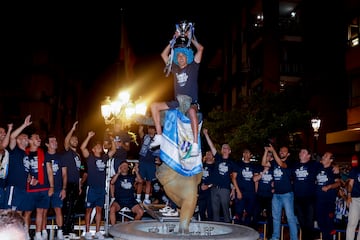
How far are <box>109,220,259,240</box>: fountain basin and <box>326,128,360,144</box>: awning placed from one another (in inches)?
620

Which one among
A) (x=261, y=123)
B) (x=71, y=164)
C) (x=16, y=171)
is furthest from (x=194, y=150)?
(x=261, y=123)

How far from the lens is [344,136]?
21.6 meters

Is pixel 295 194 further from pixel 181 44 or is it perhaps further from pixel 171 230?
pixel 181 44

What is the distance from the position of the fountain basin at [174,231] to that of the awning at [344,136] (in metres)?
15.7

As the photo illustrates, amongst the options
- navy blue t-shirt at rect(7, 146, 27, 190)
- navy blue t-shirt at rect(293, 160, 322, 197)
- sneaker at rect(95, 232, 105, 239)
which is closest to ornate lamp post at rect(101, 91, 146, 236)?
navy blue t-shirt at rect(7, 146, 27, 190)

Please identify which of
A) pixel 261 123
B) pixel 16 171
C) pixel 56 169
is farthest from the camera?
pixel 261 123

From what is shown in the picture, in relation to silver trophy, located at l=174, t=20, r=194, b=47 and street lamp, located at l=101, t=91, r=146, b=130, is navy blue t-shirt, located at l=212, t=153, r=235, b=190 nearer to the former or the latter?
street lamp, located at l=101, t=91, r=146, b=130

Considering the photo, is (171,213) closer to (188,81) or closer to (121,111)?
(188,81)

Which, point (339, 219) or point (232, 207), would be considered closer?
point (339, 219)

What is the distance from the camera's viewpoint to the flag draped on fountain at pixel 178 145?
6152 mm

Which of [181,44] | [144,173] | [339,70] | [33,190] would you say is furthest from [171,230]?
Answer: [339,70]

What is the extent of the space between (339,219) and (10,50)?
15958 millimetres

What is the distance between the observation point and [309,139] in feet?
85.0

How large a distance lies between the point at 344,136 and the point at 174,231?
Result: 16819 mm
